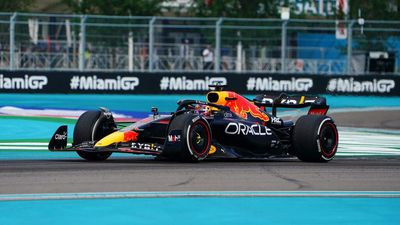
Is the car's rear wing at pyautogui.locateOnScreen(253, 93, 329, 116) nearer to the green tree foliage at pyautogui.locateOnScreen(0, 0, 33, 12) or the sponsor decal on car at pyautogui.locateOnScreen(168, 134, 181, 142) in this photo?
the sponsor decal on car at pyautogui.locateOnScreen(168, 134, 181, 142)

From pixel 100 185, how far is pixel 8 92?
19.2 meters

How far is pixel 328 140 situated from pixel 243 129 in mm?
1206

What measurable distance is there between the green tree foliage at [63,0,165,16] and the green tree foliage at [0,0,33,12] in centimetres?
184

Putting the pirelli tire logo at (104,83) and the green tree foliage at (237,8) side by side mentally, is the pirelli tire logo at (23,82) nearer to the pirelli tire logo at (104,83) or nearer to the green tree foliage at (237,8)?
the pirelli tire logo at (104,83)

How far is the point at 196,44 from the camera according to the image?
2856 centimetres

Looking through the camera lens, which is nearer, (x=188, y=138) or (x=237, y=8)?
(x=188, y=138)

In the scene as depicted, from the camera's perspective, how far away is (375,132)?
19141 millimetres

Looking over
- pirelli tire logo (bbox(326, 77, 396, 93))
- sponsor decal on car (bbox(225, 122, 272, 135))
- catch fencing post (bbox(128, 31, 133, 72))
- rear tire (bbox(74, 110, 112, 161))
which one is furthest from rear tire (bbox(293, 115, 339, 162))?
pirelli tire logo (bbox(326, 77, 396, 93))

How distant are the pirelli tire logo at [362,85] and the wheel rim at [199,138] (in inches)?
717

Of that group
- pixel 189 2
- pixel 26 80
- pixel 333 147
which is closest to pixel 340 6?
pixel 189 2

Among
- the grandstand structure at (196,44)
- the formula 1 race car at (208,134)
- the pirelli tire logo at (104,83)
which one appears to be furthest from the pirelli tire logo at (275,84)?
the formula 1 race car at (208,134)

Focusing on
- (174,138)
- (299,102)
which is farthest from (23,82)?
(174,138)

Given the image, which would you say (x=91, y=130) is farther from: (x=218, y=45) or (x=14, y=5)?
(x=14, y=5)

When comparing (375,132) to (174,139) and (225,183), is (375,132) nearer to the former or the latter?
(174,139)
